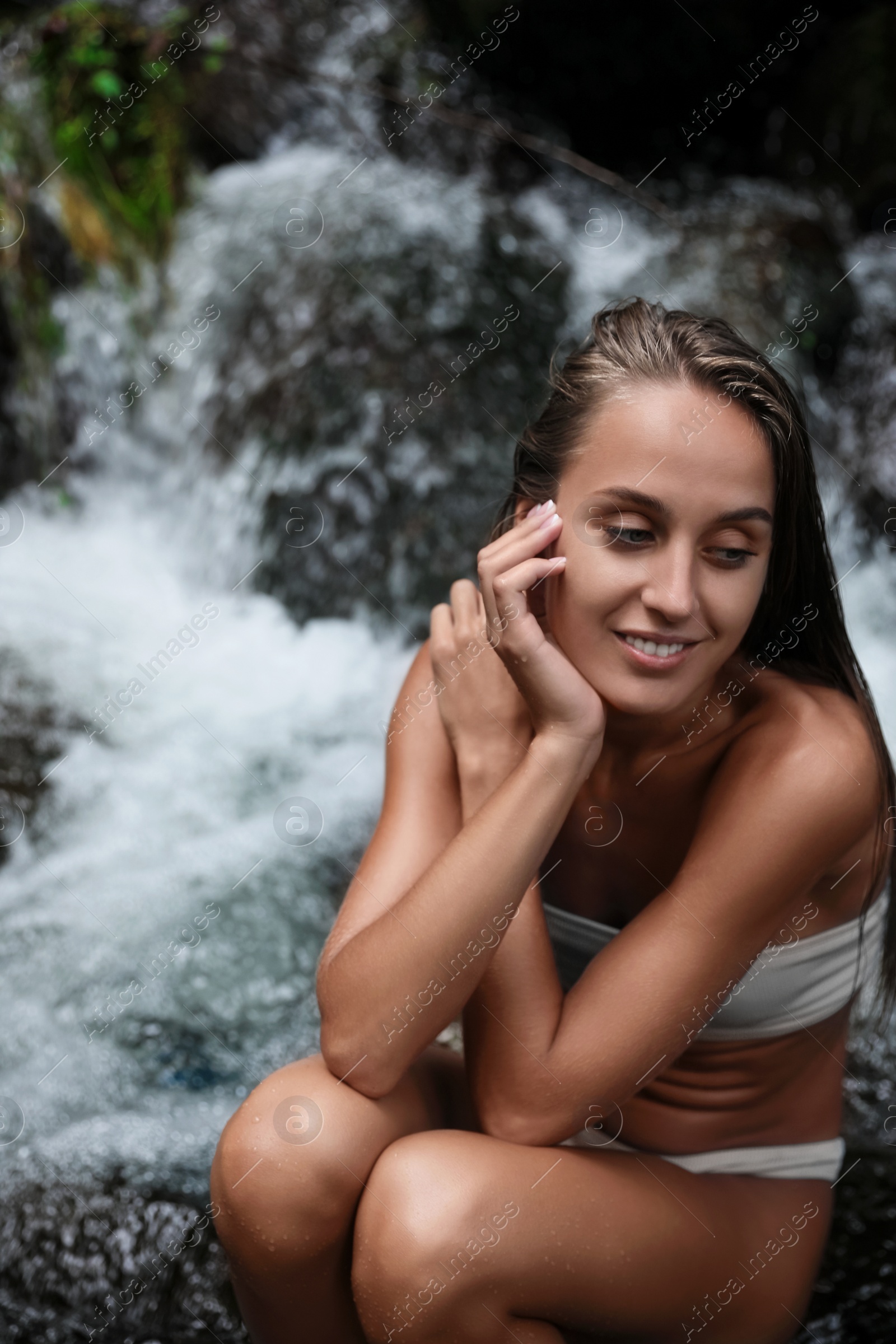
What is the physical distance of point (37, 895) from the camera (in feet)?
9.77

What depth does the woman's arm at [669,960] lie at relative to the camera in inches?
53.9

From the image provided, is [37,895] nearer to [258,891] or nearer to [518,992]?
[258,891]

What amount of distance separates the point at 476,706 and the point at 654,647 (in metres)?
0.27

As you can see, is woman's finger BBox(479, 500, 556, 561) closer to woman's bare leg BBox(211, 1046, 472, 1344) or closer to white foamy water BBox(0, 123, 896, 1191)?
woman's bare leg BBox(211, 1046, 472, 1344)

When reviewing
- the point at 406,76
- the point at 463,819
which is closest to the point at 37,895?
the point at 463,819

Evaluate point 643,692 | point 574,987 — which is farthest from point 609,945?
point 643,692

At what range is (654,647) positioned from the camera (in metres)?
1.42

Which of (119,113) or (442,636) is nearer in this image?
(442,636)

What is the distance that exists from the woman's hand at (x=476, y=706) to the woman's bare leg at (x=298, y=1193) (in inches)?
16.2

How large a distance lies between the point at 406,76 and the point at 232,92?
102 cm

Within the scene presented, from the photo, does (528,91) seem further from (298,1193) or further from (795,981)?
(298,1193)

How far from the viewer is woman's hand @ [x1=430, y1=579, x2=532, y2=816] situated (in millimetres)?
1539

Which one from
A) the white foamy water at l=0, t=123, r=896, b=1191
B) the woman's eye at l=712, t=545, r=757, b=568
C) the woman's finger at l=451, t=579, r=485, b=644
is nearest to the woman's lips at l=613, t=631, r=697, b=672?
the woman's eye at l=712, t=545, r=757, b=568

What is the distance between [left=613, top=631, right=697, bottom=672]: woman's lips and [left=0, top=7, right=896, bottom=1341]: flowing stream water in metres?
1.36
